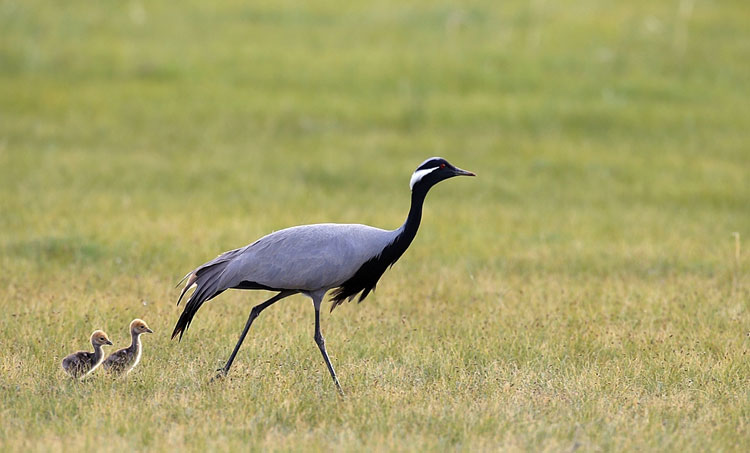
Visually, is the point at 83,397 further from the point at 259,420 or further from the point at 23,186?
the point at 23,186

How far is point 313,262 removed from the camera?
274 inches

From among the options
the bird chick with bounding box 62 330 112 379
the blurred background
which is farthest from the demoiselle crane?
the blurred background

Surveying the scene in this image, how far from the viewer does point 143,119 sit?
18516 mm

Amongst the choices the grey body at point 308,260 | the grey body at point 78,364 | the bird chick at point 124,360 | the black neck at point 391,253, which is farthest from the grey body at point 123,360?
the black neck at point 391,253

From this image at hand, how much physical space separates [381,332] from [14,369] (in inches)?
118

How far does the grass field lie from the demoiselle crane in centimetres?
59

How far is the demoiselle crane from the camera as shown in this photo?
697 centimetres

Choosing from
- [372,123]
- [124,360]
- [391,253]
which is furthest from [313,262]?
[372,123]

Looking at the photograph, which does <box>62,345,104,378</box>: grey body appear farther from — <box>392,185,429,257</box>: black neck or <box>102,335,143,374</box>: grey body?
<box>392,185,429,257</box>: black neck

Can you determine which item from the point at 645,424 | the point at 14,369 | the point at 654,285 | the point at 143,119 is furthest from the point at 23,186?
the point at 645,424

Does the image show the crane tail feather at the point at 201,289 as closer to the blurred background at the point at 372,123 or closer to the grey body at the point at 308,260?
the grey body at the point at 308,260

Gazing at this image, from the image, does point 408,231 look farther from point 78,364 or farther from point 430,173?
point 78,364

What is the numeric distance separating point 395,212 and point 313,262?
6.78 meters

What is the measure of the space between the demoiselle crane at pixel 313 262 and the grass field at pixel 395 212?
589 mm
